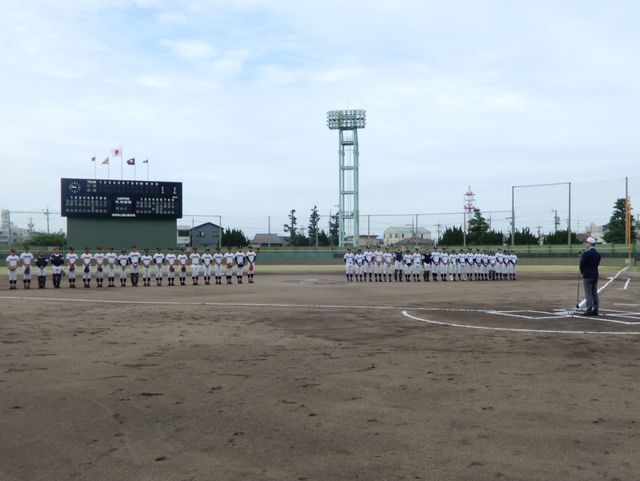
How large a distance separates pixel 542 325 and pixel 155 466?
956 centimetres

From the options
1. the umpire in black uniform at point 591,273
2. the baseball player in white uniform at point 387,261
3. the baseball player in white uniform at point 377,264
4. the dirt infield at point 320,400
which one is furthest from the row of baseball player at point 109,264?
the umpire in black uniform at point 591,273

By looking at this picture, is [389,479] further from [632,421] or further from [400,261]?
[400,261]

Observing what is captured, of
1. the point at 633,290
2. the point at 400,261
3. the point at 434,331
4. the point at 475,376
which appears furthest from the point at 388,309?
the point at 400,261

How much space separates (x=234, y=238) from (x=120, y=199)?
19.0 meters

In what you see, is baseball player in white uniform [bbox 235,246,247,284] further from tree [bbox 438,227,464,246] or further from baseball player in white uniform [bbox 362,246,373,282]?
tree [bbox 438,227,464,246]

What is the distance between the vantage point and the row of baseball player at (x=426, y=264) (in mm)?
29922

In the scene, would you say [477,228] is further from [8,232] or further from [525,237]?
[8,232]

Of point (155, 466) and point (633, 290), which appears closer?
point (155, 466)

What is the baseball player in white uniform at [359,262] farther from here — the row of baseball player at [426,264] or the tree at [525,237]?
the tree at [525,237]

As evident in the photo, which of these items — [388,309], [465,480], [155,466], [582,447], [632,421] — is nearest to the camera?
[465,480]

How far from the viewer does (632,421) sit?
213 inches

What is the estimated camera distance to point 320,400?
20.3 ft

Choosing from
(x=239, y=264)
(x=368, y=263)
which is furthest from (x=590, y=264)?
(x=239, y=264)

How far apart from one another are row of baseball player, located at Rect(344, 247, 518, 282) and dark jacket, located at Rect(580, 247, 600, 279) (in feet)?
53.7
